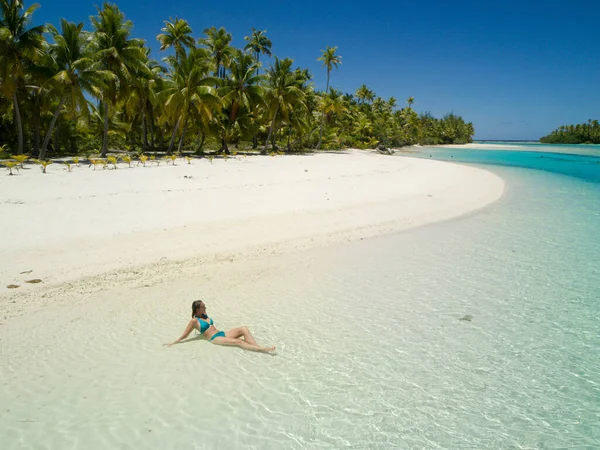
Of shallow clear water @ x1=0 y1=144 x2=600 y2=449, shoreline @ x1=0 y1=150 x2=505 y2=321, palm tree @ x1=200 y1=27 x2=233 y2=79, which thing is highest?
palm tree @ x1=200 y1=27 x2=233 y2=79

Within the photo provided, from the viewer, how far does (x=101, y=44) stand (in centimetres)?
2208

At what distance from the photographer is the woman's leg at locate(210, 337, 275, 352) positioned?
4562 millimetres

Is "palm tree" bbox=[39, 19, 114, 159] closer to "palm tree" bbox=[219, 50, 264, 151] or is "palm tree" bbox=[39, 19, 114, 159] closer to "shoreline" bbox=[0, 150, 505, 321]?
"shoreline" bbox=[0, 150, 505, 321]

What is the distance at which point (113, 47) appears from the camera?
21781 mm

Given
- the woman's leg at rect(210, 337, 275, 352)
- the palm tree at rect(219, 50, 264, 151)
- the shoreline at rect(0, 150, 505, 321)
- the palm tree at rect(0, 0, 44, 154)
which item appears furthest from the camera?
the palm tree at rect(219, 50, 264, 151)

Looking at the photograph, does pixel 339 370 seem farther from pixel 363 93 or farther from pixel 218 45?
pixel 363 93

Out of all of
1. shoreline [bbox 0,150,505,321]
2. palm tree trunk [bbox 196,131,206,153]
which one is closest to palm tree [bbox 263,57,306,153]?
palm tree trunk [bbox 196,131,206,153]

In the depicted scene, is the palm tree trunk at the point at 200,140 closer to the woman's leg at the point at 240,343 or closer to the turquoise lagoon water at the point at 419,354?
the turquoise lagoon water at the point at 419,354

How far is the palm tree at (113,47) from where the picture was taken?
71.7 ft

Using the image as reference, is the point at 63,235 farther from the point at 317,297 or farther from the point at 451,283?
the point at 451,283

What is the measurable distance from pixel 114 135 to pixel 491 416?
35.9 m

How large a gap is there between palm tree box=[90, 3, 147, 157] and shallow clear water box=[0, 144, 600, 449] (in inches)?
821

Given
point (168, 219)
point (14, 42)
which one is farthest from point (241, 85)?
point (168, 219)

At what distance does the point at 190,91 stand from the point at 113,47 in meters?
5.23
